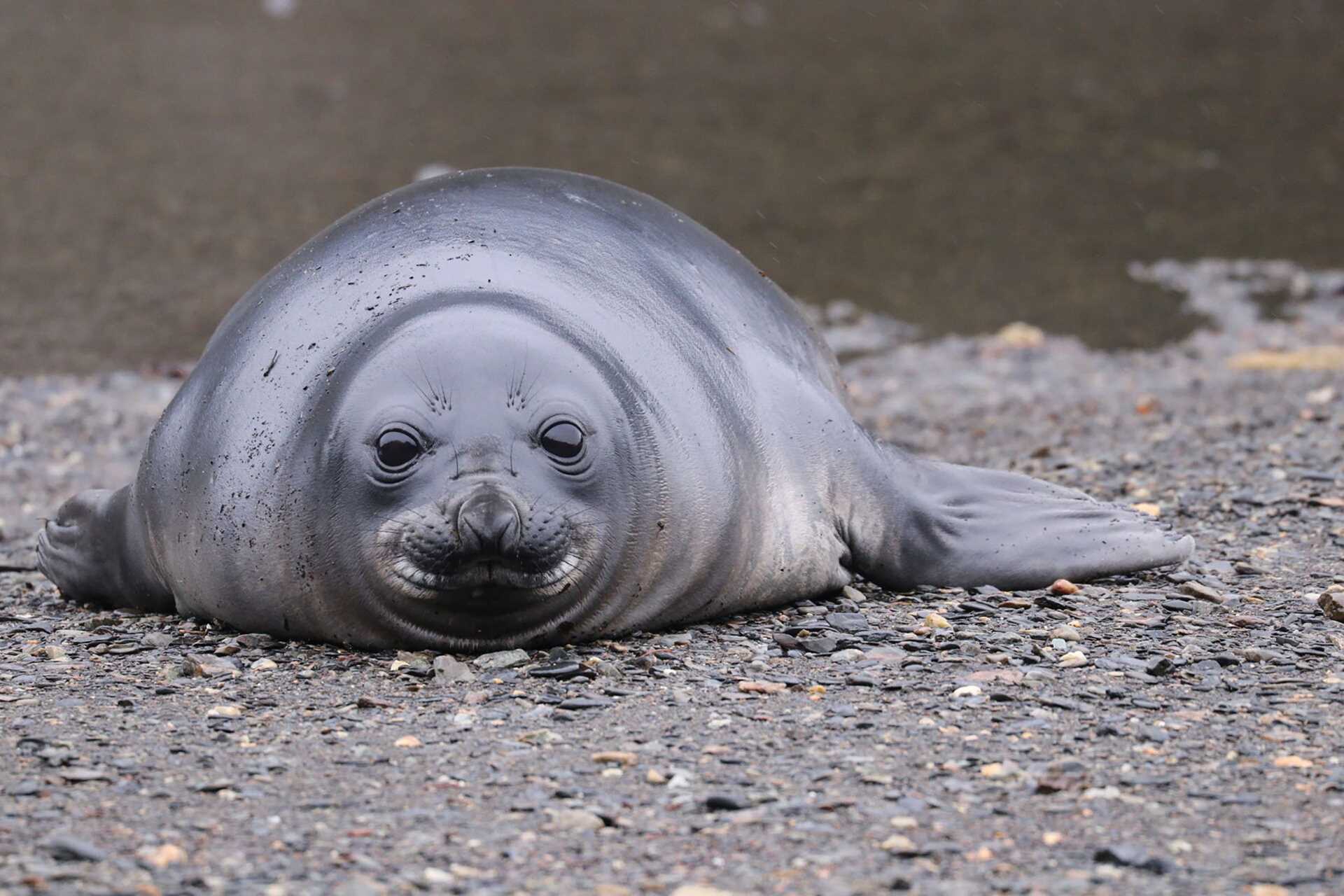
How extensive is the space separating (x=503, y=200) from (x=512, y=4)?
11107 mm

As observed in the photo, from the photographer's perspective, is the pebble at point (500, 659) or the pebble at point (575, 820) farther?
→ the pebble at point (500, 659)

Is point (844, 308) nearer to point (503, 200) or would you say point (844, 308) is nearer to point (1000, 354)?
point (1000, 354)

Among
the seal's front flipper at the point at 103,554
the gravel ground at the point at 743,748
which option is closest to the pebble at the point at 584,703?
the gravel ground at the point at 743,748

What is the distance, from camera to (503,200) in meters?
4.75

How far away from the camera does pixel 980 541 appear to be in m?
4.75

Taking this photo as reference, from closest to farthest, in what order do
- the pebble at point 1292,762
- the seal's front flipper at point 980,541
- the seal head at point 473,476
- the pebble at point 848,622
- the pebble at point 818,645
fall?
1. the pebble at point 1292,762
2. the seal head at point 473,476
3. the pebble at point 818,645
4. the pebble at point 848,622
5. the seal's front flipper at point 980,541

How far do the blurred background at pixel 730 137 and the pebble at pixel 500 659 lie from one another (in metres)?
6.15

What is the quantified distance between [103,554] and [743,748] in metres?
2.23

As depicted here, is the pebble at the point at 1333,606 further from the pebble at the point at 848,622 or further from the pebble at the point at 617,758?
the pebble at the point at 617,758

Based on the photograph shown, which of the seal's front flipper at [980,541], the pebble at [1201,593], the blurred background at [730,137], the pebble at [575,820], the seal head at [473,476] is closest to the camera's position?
the pebble at [575,820]

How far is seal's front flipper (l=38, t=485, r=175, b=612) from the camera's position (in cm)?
470

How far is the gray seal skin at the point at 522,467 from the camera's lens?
3.88 metres

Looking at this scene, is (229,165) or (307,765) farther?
(229,165)

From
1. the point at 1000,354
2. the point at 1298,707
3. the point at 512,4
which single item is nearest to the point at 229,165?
the point at 512,4
